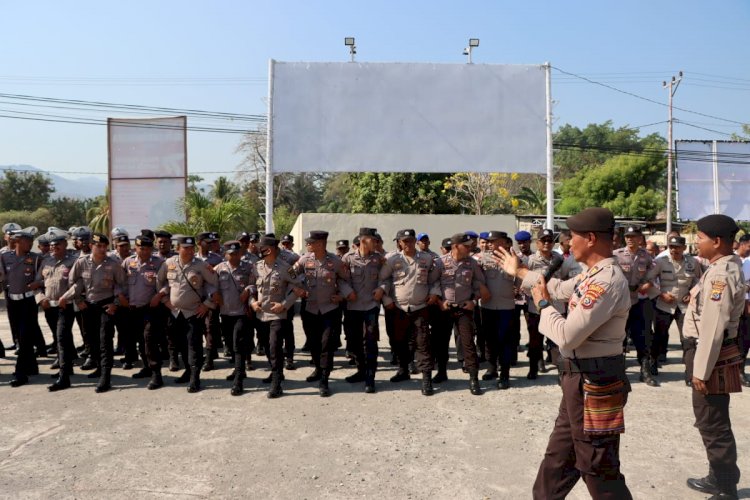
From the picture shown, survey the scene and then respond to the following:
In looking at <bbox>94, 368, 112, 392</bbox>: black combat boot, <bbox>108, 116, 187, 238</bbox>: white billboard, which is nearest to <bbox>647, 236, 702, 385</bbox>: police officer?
<bbox>94, 368, 112, 392</bbox>: black combat boot

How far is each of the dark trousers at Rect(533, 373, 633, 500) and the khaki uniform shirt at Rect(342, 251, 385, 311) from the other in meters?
3.86

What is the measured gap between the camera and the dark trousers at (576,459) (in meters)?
2.81

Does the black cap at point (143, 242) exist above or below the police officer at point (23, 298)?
above

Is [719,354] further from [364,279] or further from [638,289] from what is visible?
[364,279]

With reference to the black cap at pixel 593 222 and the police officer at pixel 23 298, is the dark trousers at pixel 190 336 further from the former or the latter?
the black cap at pixel 593 222

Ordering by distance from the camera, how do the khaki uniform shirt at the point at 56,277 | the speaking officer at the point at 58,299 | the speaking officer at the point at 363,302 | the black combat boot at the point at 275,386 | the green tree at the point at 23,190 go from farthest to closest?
the green tree at the point at 23,190
the khaki uniform shirt at the point at 56,277
the speaking officer at the point at 363,302
the speaking officer at the point at 58,299
the black combat boot at the point at 275,386

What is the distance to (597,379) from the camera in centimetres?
287

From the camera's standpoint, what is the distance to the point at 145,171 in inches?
695

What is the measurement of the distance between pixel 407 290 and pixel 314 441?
92.8 inches

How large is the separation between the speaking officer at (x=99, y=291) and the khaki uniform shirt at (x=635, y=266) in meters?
6.46

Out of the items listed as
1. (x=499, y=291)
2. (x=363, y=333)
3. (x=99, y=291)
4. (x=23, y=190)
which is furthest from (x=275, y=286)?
(x=23, y=190)

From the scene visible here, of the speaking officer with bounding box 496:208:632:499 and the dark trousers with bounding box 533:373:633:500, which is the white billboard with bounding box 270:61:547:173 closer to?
the speaking officer with bounding box 496:208:632:499

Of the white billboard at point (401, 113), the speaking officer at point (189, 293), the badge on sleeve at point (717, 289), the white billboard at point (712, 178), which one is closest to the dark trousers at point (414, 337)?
the speaking officer at point (189, 293)

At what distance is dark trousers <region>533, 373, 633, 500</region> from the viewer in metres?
2.81
